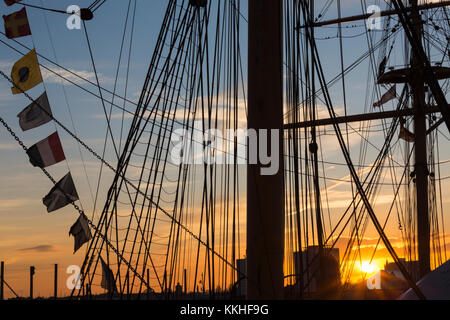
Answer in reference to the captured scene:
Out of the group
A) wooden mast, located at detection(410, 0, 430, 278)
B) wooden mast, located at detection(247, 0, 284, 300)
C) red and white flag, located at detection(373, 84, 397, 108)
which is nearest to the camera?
wooden mast, located at detection(247, 0, 284, 300)

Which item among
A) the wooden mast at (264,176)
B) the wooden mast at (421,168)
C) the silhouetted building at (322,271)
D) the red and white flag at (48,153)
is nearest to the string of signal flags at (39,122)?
the red and white flag at (48,153)

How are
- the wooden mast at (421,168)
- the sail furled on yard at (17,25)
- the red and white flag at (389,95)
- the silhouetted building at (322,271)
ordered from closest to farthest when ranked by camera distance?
the silhouetted building at (322,271), the sail furled on yard at (17,25), the wooden mast at (421,168), the red and white flag at (389,95)

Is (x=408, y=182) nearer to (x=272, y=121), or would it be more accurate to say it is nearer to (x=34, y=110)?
(x=34, y=110)

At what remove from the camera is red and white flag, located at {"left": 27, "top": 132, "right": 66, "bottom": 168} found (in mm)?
17062

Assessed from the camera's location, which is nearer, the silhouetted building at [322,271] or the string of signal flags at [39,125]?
the silhouetted building at [322,271]

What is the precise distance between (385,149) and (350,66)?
635cm

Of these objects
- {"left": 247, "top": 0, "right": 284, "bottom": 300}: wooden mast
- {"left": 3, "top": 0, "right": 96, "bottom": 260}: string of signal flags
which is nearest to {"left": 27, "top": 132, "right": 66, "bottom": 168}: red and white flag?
{"left": 3, "top": 0, "right": 96, "bottom": 260}: string of signal flags

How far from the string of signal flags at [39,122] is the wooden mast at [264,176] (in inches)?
349

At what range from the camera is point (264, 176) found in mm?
7754

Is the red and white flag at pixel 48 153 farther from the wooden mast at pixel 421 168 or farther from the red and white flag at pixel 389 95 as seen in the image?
the red and white flag at pixel 389 95

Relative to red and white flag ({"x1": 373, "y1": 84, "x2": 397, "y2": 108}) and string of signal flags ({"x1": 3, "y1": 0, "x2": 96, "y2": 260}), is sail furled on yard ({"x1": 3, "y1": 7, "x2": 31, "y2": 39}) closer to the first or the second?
string of signal flags ({"x1": 3, "y1": 0, "x2": 96, "y2": 260})

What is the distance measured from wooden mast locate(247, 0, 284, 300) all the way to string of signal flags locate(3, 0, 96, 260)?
8.86 meters

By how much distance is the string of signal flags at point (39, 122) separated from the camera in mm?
16125

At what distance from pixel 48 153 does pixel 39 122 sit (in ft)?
2.66
